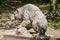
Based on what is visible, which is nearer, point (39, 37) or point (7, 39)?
point (39, 37)

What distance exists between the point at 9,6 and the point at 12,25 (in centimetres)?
435

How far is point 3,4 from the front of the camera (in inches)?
630

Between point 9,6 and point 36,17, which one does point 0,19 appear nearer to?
point 9,6

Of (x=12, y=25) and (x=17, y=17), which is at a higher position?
(x=17, y=17)

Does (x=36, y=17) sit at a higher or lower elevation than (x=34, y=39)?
higher

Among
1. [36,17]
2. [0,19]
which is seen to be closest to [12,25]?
[0,19]

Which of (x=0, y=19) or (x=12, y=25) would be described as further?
(x=0, y=19)

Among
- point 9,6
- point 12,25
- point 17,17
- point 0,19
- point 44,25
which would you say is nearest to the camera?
point 44,25

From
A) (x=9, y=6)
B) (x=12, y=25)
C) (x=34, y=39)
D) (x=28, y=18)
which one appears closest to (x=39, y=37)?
(x=34, y=39)

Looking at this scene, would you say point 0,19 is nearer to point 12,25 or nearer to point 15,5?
point 12,25

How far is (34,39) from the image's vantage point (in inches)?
314

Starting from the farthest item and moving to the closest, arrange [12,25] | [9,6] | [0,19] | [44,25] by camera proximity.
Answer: [9,6]
[0,19]
[12,25]
[44,25]

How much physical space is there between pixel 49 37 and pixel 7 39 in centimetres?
138

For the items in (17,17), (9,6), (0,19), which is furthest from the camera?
(9,6)
